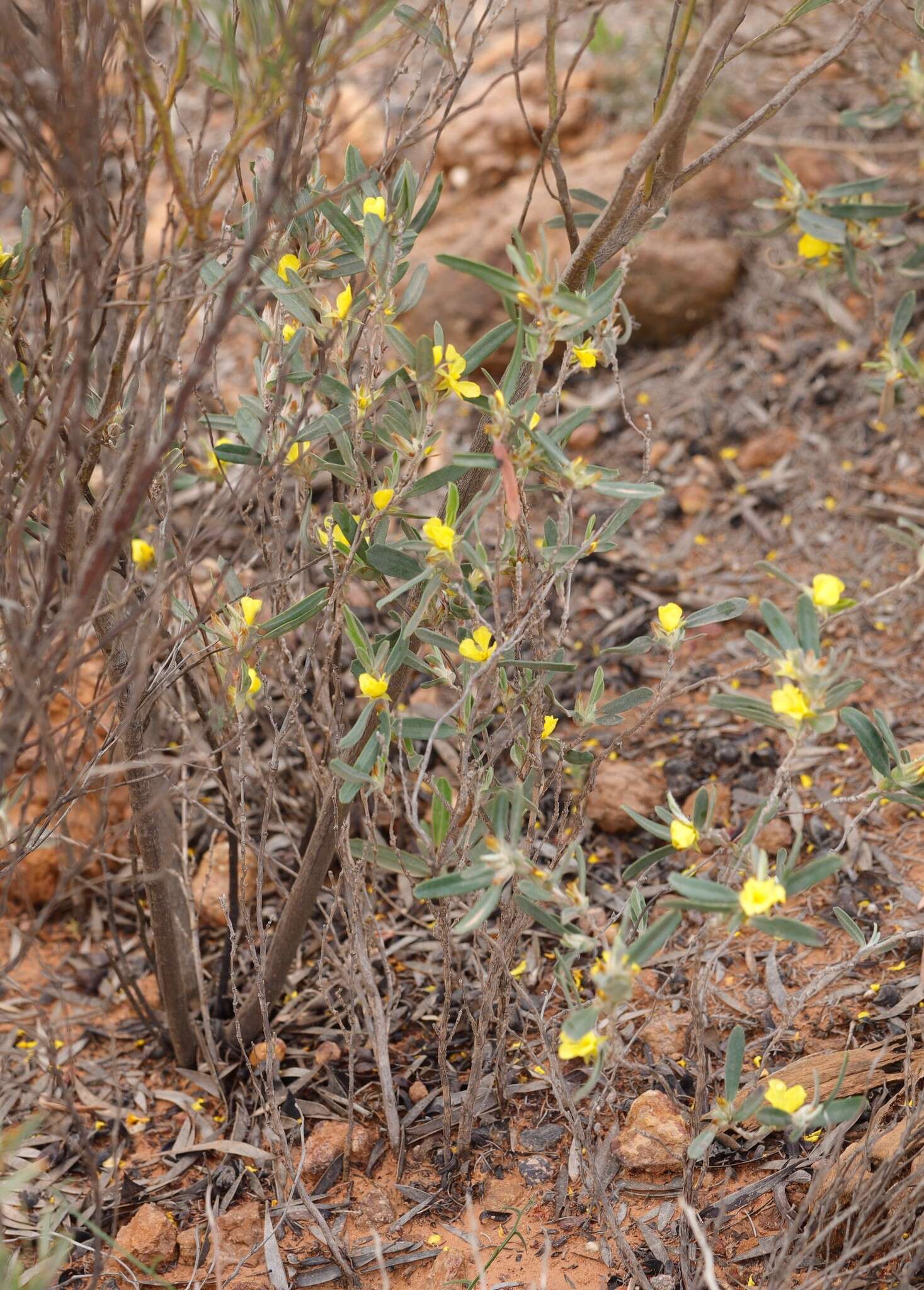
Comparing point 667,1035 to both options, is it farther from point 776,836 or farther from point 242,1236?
point 242,1236

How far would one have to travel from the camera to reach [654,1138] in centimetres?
195

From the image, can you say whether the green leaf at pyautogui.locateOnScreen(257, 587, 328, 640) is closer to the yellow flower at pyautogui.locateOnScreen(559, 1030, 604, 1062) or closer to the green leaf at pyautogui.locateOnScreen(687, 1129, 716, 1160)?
the yellow flower at pyautogui.locateOnScreen(559, 1030, 604, 1062)

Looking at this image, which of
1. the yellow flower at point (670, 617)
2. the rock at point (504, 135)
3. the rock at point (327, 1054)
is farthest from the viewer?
the rock at point (504, 135)

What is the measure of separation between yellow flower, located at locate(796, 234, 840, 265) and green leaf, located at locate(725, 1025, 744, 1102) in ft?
6.03

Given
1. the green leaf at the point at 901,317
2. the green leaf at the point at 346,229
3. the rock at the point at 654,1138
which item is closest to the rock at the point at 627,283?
the green leaf at the point at 901,317

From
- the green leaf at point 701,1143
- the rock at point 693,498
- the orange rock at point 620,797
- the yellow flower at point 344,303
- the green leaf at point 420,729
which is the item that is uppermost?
the yellow flower at point 344,303

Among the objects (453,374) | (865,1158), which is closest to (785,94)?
(453,374)

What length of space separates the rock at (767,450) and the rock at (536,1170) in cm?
234

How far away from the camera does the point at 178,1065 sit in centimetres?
231

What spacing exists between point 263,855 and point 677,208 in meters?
3.01

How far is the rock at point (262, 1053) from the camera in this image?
7.09ft

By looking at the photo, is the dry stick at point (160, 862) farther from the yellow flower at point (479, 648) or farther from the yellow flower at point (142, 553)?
the yellow flower at point (479, 648)

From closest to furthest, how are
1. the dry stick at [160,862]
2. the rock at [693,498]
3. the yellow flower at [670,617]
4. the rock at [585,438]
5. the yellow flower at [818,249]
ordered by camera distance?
the yellow flower at [670,617]
the dry stick at [160,862]
the yellow flower at [818,249]
the rock at [693,498]
the rock at [585,438]

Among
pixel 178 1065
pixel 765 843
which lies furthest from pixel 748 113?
pixel 178 1065
